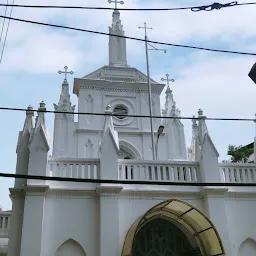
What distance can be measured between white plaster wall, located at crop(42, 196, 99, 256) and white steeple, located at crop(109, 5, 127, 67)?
18051 millimetres

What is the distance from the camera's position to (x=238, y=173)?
1352 centimetres

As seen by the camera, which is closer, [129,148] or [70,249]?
[70,249]

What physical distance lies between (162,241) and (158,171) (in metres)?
2.38

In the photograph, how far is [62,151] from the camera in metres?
24.4

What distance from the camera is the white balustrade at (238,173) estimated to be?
44.1 ft

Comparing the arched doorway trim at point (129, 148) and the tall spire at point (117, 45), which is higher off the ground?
the tall spire at point (117, 45)

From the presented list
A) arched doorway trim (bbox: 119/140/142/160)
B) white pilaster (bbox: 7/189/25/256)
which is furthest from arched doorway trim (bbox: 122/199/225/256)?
arched doorway trim (bbox: 119/140/142/160)

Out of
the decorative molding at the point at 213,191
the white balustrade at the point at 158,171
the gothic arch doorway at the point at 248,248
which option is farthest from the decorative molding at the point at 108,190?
the gothic arch doorway at the point at 248,248

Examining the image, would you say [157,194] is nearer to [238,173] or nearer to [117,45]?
[238,173]

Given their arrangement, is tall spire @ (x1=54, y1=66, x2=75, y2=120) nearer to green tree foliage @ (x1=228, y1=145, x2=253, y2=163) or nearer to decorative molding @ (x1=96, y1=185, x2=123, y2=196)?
green tree foliage @ (x1=228, y1=145, x2=253, y2=163)

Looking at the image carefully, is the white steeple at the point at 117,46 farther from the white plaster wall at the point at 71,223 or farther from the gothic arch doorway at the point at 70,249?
the gothic arch doorway at the point at 70,249

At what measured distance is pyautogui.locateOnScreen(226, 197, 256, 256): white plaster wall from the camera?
12453 mm

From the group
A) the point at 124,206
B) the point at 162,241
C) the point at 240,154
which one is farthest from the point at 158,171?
the point at 240,154

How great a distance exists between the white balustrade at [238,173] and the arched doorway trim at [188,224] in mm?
2063
